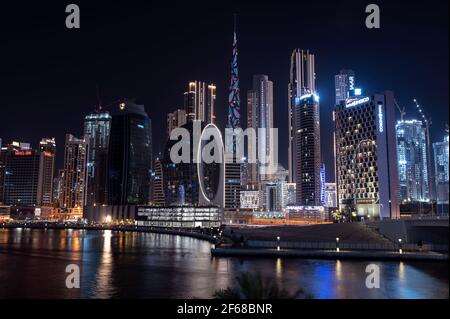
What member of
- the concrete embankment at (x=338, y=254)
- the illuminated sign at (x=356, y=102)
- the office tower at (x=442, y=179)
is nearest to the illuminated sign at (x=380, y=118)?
the illuminated sign at (x=356, y=102)

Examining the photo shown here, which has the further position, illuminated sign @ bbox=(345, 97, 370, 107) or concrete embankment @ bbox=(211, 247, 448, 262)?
illuminated sign @ bbox=(345, 97, 370, 107)

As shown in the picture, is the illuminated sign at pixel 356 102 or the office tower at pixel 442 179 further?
the illuminated sign at pixel 356 102

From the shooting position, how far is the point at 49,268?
61.9m

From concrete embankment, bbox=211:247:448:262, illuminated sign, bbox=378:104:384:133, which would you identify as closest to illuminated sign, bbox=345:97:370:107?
illuminated sign, bbox=378:104:384:133

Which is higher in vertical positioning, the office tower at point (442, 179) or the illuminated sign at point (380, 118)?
the illuminated sign at point (380, 118)

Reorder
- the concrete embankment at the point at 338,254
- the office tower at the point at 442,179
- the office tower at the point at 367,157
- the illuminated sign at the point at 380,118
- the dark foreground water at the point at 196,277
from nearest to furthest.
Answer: the office tower at the point at 442,179 → the dark foreground water at the point at 196,277 → the concrete embankment at the point at 338,254 → the office tower at the point at 367,157 → the illuminated sign at the point at 380,118

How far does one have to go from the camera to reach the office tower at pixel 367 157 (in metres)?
154

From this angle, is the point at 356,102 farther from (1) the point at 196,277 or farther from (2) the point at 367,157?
(1) the point at 196,277

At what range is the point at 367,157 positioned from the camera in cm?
16300

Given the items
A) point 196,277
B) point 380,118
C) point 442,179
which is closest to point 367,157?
point 380,118

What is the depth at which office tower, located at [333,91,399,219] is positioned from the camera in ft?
504

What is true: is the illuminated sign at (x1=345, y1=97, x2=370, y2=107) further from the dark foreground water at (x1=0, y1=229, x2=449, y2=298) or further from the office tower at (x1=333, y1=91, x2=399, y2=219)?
the dark foreground water at (x1=0, y1=229, x2=449, y2=298)

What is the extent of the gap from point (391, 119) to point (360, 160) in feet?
62.9

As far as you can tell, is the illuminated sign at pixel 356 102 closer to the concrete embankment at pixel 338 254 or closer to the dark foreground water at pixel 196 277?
the concrete embankment at pixel 338 254
